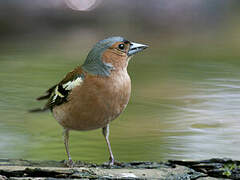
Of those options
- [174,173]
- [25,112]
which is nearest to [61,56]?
[25,112]

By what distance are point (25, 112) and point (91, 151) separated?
222 cm

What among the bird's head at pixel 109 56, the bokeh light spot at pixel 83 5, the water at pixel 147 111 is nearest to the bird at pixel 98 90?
the bird's head at pixel 109 56

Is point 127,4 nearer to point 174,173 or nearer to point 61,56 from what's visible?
point 61,56

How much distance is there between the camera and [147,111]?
8.43 metres

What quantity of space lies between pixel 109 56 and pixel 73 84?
39cm

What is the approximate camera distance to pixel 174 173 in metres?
4.48

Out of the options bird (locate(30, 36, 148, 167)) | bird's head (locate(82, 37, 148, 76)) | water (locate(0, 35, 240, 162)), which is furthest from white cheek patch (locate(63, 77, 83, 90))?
water (locate(0, 35, 240, 162))

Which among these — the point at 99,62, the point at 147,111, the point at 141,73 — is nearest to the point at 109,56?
the point at 99,62

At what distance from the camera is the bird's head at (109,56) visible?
4879 mm

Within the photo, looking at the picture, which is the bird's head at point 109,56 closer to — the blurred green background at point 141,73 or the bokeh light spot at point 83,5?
the blurred green background at point 141,73

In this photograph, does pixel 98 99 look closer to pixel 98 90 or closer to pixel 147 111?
pixel 98 90

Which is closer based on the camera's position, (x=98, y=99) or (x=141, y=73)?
(x=98, y=99)

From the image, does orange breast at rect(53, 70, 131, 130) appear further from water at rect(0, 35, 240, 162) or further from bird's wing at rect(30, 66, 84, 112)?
water at rect(0, 35, 240, 162)

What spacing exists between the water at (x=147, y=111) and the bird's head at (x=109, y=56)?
1.41 meters
